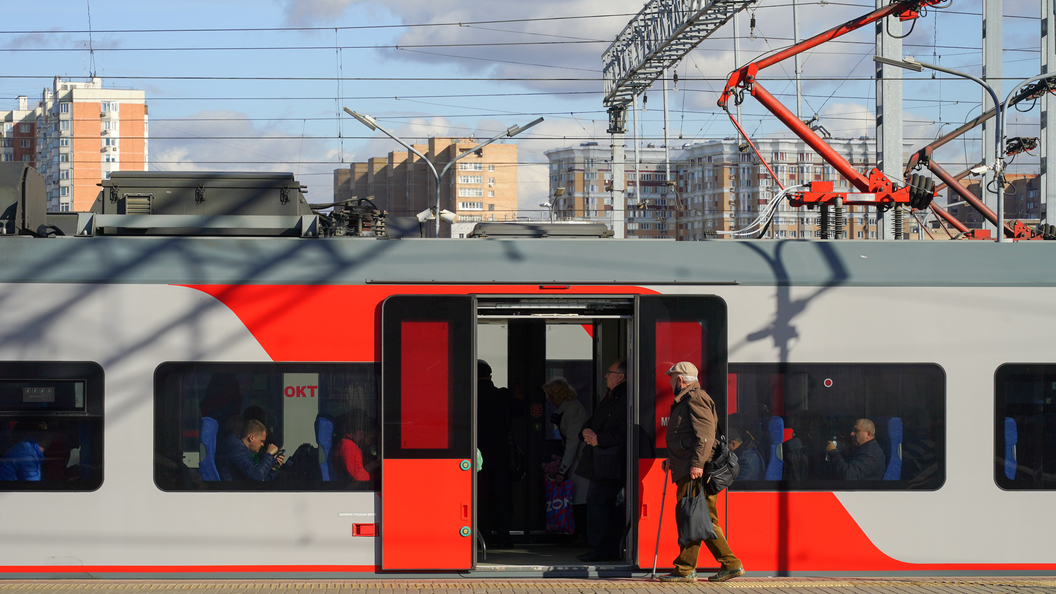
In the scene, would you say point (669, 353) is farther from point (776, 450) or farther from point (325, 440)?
point (325, 440)

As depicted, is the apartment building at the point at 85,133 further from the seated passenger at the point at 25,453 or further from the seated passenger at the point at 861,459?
the seated passenger at the point at 861,459

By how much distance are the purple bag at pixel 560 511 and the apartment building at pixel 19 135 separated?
103 meters

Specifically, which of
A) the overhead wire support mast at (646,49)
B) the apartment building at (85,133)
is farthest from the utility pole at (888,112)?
the apartment building at (85,133)

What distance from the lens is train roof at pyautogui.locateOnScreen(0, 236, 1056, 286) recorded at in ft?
22.7

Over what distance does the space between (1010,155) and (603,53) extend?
1024cm

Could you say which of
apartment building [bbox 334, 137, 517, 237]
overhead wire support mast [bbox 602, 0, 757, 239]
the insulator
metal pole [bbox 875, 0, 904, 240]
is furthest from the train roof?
apartment building [bbox 334, 137, 517, 237]

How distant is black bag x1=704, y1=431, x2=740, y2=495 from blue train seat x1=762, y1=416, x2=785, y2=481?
0.41 m

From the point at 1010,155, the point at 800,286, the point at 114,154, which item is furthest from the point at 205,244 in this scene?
the point at 114,154

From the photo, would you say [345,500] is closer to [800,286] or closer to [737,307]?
[737,307]

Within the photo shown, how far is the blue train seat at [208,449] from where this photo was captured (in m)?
6.88

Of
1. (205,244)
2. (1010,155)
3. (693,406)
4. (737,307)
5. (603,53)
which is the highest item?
(603,53)

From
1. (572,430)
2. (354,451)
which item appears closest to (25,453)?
(354,451)

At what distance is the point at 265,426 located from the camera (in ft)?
22.8

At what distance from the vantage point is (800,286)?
7195 mm
